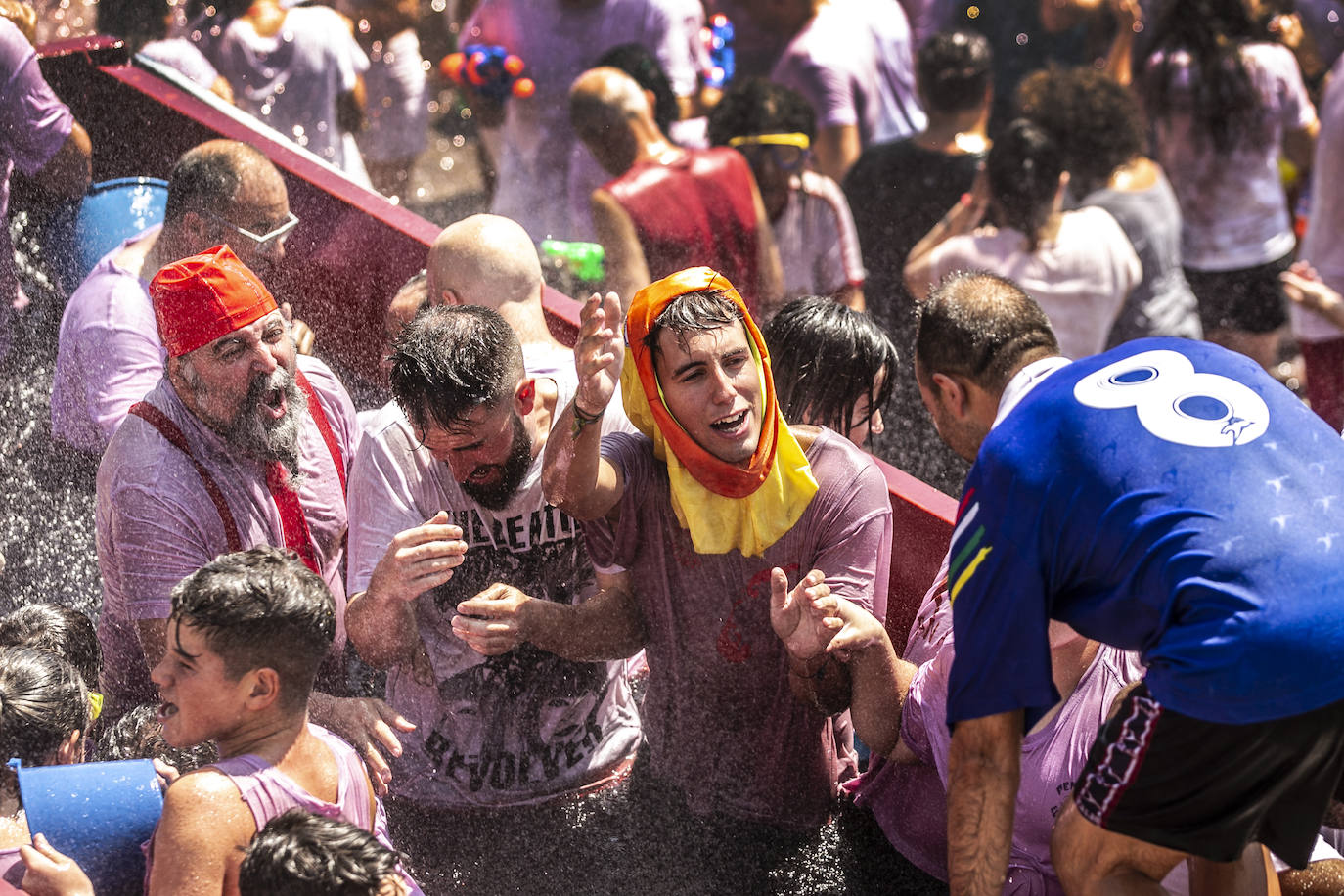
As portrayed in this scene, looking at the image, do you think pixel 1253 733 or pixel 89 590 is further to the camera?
pixel 89 590

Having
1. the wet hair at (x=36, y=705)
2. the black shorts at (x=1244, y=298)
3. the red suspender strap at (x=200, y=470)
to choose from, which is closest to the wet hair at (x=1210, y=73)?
the black shorts at (x=1244, y=298)

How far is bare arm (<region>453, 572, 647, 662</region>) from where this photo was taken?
9.36ft

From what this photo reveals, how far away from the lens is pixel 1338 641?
7.17 feet

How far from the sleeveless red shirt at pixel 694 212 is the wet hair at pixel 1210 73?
2.42 metres

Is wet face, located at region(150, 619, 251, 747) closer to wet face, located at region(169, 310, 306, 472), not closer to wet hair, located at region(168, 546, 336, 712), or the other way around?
wet hair, located at region(168, 546, 336, 712)

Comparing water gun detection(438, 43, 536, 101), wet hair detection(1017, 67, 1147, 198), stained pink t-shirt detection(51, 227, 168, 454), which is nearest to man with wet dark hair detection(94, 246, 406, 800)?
stained pink t-shirt detection(51, 227, 168, 454)

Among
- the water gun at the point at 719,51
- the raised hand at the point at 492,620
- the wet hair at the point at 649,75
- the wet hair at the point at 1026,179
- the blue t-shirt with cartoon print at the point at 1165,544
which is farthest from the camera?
the water gun at the point at 719,51

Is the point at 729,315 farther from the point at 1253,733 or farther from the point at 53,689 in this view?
the point at 53,689

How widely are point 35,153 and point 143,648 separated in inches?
102

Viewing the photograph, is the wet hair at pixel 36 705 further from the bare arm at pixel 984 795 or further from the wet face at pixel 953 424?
the wet face at pixel 953 424

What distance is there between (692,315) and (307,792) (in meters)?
1.21

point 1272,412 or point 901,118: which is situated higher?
point 1272,412

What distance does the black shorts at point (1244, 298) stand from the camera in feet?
20.7

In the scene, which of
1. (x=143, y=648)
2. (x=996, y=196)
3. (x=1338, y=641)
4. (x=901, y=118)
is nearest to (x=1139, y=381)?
(x=1338, y=641)
